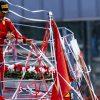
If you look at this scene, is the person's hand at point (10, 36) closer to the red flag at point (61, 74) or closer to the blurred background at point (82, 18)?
the red flag at point (61, 74)

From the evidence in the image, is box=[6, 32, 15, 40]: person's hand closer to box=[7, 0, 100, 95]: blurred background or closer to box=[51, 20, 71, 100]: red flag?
box=[51, 20, 71, 100]: red flag

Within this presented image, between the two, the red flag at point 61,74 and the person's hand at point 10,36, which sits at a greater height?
the person's hand at point 10,36

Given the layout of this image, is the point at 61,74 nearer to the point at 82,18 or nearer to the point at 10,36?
the point at 10,36

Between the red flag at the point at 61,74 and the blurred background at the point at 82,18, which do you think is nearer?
the red flag at the point at 61,74

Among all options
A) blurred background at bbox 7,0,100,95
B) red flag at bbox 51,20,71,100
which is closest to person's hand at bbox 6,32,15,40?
red flag at bbox 51,20,71,100

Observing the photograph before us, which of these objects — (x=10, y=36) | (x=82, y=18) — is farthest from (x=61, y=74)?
(x=82, y=18)

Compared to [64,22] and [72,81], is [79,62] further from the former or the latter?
[64,22]

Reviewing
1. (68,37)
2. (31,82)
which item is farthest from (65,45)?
(31,82)

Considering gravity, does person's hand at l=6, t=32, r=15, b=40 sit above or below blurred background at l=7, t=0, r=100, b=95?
above

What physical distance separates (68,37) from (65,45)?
192 millimetres

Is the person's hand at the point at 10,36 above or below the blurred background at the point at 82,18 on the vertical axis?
above

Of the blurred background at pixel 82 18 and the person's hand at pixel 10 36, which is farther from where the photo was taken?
the blurred background at pixel 82 18

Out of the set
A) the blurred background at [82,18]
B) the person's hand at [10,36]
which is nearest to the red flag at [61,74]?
the person's hand at [10,36]

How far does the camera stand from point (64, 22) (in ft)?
53.1
